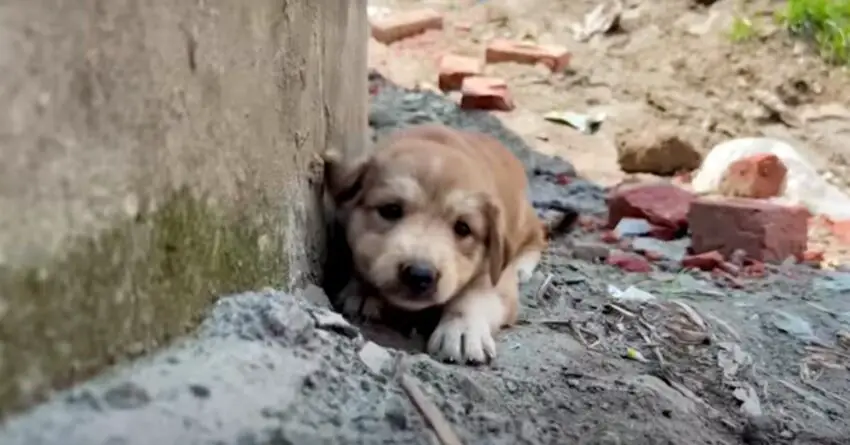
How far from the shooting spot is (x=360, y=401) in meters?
2.35

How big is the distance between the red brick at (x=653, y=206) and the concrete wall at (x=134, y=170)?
255cm

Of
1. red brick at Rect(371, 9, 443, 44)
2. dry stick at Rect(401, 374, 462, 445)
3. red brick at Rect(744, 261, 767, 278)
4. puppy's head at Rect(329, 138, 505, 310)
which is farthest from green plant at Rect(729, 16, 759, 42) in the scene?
dry stick at Rect(401, 374, 462, 445)

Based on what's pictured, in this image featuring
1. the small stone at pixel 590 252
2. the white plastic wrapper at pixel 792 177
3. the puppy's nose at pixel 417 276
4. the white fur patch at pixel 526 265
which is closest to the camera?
the puppy's nose at pixel 417 276

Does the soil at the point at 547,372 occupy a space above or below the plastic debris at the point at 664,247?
above

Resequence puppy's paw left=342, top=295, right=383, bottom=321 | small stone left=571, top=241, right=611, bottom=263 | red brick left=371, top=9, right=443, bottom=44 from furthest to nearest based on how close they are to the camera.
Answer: red brick left=371, top=9, right=443, bottom=44, small stone left=571, top=241, right=611, bottom=263, puppy's paw left=342, top=295, right=383, bottom=321

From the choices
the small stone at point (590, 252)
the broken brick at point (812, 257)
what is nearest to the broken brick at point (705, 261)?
the small stone at point (590, 252)

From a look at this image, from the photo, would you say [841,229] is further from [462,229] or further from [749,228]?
[462,229]

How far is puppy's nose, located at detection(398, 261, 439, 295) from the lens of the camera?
11.0 ft

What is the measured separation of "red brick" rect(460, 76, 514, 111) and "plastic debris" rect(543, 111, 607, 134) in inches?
11.0

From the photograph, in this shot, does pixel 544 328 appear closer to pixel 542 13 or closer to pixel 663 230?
pixel 663 230

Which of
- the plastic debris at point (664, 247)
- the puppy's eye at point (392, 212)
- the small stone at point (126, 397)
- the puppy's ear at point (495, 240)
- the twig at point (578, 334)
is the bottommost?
the plastic debris at point (664, 247)

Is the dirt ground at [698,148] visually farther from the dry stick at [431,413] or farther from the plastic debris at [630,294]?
the dry stick at [431,413]

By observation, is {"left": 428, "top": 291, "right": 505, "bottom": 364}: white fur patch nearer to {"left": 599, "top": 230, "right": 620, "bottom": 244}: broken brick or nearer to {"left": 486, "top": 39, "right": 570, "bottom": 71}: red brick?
{"left": 599, "top": 230, "right": 620, "bottom": 244}: broken brick

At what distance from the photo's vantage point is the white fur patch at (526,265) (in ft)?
13.9
